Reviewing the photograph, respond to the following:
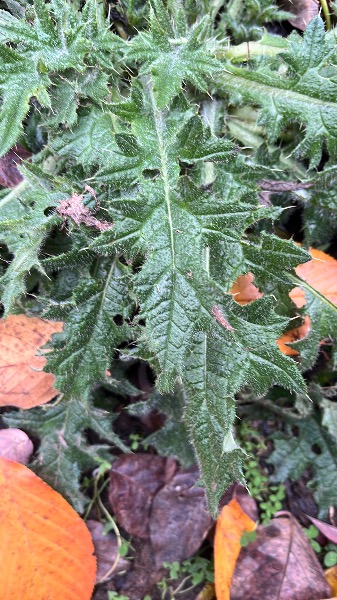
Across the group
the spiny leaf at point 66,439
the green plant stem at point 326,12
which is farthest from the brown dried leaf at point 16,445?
the green plant stem at point 326,12

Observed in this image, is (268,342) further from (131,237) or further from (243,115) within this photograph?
(243,115)

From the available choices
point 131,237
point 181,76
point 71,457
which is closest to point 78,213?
point 131,237

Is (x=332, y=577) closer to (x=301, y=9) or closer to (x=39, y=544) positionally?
(x=39, y=544)

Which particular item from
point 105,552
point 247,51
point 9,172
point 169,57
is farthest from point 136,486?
point 247,51

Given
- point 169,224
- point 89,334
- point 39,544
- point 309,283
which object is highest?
point 169,224

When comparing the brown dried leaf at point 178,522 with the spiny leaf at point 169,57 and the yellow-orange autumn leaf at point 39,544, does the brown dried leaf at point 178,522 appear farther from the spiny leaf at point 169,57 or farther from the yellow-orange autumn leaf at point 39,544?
the spiny leaf at point 169,57

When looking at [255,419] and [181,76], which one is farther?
[255,419]

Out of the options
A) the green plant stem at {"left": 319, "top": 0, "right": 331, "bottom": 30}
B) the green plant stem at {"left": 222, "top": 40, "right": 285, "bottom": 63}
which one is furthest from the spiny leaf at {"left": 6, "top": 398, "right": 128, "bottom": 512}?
the green plant stem at {"left": 319, "top": 0, "right": 331, "bottom": 30}
